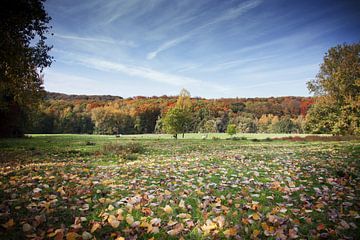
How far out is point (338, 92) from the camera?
993 inches

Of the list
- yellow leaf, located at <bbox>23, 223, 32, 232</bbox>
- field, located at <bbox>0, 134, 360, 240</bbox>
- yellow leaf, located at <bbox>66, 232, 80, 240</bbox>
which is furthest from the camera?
field, located at <bbox>0, 134, 360, 240</bbox>

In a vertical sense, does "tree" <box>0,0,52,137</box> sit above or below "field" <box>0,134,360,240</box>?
above

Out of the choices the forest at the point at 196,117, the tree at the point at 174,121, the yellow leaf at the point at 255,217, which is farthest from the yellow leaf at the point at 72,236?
the forest at the point at 196,117

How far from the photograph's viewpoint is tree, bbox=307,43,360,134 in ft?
75.9

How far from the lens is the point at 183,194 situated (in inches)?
177

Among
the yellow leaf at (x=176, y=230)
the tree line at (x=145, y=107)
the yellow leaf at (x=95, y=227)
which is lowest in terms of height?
the yellow leaf at (x=176, y=230)

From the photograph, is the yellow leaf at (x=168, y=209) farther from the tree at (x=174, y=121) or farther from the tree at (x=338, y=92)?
the tree at (x=174, y=121)

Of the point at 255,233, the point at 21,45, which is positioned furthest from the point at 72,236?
the point at 21,45

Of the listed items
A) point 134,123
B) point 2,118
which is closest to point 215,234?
point 2,118

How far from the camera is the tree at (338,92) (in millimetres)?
23125

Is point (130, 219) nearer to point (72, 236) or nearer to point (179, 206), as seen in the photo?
point (72, 236)

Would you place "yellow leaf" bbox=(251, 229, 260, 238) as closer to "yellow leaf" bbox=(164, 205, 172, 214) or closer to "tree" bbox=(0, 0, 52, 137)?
"yellow leaf" bbox=(164, 205, 172, 214)

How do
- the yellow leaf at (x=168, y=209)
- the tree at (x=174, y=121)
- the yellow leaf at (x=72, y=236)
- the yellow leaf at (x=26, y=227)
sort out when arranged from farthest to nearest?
the tree at (x=174, y=121), the yellow leaf at (x=168, y=209), the yellow leaf at (x=26, y=227), the yellow leaf at (x=72, y=236)

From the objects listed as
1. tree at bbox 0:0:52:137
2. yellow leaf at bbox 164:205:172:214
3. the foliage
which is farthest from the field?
the foliage
